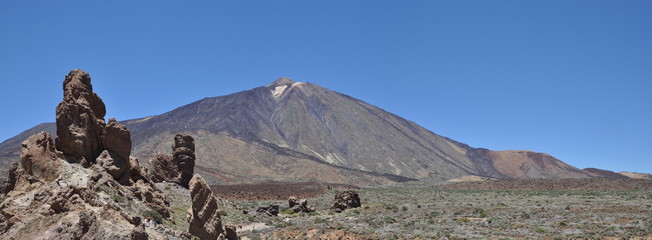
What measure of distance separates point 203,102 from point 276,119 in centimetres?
3642

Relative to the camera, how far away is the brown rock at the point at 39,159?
54.2 feet

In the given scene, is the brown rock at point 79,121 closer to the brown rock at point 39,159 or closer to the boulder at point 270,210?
the brown rock at point 39,159

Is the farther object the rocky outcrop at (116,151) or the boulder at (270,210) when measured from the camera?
the boulder at (270,210)

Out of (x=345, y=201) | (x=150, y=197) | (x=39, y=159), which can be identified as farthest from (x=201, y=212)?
(x=345, y=201)

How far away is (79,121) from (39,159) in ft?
13.3

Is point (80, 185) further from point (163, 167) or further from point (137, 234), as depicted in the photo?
point (163, 167)

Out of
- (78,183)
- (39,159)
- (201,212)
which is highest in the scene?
(39,159)

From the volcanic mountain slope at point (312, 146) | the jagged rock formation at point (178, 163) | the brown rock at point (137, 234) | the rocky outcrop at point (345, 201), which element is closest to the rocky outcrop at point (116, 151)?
the brown rock at point (137, 234)

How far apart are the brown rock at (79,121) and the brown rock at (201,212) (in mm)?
7235

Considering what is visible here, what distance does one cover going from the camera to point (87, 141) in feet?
68.1

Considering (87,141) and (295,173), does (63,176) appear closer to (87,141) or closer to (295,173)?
(87,141)

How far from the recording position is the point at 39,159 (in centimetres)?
1691

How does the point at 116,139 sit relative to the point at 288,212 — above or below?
above

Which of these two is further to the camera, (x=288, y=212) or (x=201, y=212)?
(x=288, y=212)
